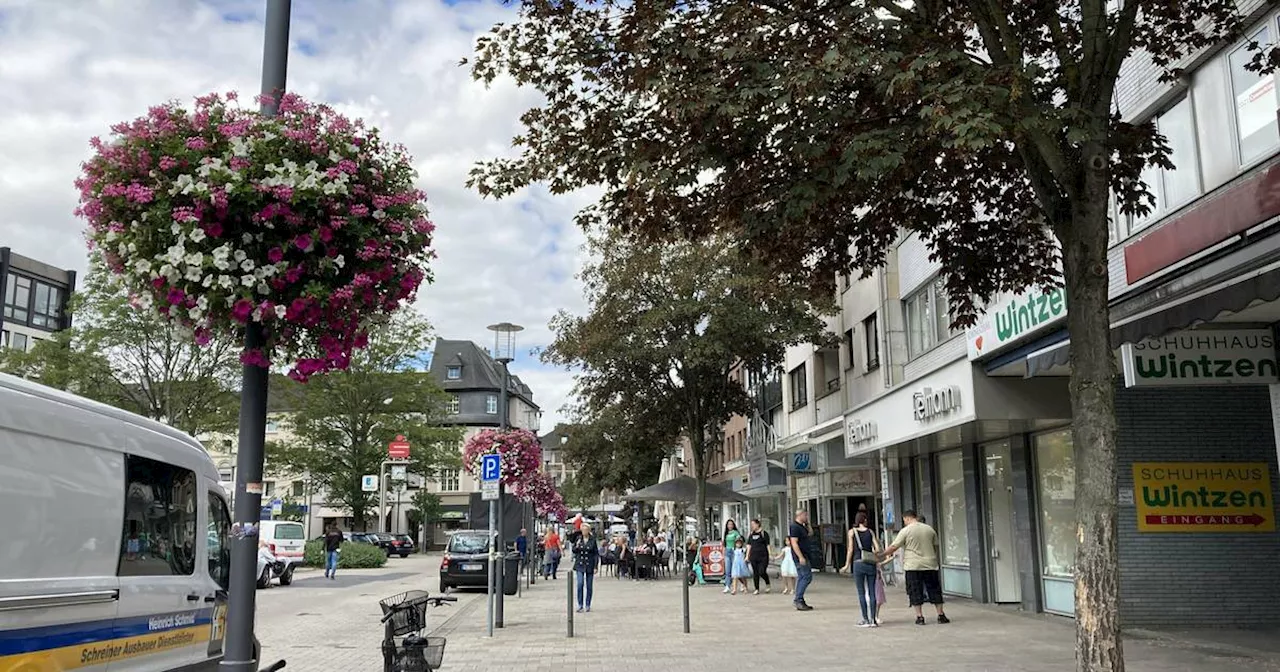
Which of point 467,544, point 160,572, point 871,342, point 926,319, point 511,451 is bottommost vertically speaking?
point 467,544

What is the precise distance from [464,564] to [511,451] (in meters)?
6.30

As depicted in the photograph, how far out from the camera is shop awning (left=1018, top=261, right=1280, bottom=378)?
842 cm

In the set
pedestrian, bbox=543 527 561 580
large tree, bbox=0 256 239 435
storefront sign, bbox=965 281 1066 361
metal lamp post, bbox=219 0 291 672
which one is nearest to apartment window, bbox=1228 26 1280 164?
storefront sign, bbox=965 281 1066 361

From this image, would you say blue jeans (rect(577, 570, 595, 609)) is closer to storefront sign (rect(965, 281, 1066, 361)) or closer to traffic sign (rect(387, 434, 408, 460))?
storefront sign (rect(965, 281, 1066, 361))

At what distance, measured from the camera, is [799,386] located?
34.7m

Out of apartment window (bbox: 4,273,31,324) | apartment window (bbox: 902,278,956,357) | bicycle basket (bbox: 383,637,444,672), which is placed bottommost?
bicycle basket (bbox: 383,637,444,672)

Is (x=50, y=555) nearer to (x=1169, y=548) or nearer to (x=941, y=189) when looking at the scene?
(x=941, y=189)

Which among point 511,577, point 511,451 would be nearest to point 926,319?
point 511,451

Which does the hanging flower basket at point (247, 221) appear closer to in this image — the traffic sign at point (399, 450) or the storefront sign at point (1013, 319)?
the storefront sign at point (1013, 319)

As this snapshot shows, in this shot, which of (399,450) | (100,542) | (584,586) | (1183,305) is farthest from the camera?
(399,450)

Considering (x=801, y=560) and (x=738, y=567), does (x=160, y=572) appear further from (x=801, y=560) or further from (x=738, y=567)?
(x=738, y=567)

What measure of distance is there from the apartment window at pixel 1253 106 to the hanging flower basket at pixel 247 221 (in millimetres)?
8406

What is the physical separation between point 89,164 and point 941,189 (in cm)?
755

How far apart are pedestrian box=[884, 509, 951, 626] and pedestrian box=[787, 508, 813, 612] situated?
3377mm
